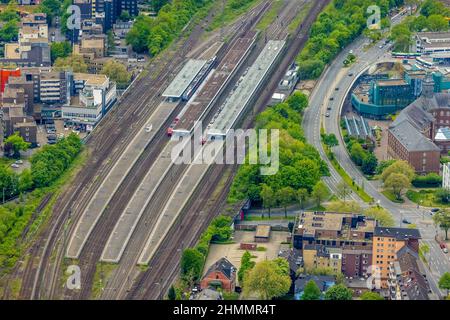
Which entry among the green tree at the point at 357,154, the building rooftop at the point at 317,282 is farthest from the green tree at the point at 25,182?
the building rooftop at the point at 317,282

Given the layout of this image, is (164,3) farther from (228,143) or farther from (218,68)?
(228,143)

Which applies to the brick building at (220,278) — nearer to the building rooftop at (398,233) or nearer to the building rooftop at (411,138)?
the building rooftop at (398,233)

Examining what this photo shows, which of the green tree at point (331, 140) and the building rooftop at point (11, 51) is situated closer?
the green tree at point (331, 140)

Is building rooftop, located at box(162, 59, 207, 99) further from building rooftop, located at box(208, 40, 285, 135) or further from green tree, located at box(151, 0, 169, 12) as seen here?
green tree, located at box(151, 0, 169, 12)

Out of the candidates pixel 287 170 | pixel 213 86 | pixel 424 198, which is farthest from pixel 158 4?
pixel 424 198

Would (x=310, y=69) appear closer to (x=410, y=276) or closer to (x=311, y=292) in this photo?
(x=410, y=276)

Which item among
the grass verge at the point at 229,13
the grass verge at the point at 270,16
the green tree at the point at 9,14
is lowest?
the green tree at the point at 9,14

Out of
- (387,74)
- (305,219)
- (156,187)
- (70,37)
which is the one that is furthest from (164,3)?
(305,219)
